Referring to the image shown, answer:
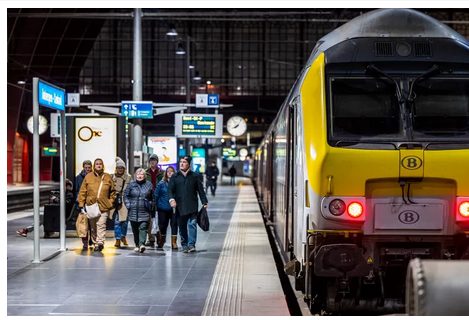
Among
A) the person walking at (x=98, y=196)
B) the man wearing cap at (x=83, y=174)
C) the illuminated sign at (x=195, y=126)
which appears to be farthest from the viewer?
the illuminated sign at (x=195, y=126)

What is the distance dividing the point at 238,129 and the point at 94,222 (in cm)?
2409

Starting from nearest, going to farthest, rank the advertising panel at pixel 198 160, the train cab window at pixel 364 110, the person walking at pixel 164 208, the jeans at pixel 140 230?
the train cab window at pixel 364 110, the jeans at pixel 140 230, the person walking at pixel 164 208, the advertising panel at pixel 198 160

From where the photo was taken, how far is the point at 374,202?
7.21 m

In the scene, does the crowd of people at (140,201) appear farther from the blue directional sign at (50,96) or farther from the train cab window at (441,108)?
the train cab window at (441,108)

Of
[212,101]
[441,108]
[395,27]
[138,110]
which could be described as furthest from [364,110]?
[212,101]

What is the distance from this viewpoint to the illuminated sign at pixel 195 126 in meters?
27.7

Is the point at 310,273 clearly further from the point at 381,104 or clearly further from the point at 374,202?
the point at 381,104

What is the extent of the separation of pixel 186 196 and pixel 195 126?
14.9 m

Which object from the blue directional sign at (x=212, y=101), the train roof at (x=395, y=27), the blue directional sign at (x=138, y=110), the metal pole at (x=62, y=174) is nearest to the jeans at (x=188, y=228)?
the metal pole at (x=62, y=174)

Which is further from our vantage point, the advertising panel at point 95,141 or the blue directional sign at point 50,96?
the advertising panel at point 95,141

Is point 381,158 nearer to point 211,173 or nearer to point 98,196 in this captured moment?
point 98,196

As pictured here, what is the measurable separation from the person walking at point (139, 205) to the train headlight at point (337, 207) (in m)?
6.55

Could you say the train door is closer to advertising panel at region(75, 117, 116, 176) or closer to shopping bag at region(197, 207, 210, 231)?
shopping bag at region(197, 207, 210, 231)

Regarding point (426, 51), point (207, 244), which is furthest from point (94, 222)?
point (426, 51)
